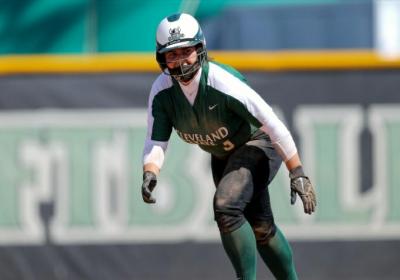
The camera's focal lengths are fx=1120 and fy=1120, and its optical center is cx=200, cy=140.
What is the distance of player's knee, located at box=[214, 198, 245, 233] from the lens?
6027mm

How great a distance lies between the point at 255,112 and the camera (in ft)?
20.0

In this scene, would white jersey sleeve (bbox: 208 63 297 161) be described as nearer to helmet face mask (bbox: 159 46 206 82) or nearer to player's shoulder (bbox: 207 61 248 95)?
player's shoulder (bbox: 207 61 248 95)

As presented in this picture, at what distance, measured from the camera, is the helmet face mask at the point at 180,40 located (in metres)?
5.94

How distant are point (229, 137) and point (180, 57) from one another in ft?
1.90

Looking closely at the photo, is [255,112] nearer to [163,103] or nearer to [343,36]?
[163,103]

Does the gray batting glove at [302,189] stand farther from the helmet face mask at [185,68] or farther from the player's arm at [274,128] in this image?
the helmet face mask at [185,68]

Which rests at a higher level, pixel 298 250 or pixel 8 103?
pixel 8 103

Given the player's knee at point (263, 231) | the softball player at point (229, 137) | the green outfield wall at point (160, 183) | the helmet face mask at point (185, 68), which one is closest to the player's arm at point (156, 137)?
the softball player at point (229, 137)

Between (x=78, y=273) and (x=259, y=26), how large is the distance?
2.88 meters

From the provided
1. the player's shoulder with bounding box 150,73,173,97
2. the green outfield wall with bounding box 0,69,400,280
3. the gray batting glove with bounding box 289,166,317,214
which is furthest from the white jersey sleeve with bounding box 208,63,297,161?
the green outfield wall with bounding box 0,69,400,280

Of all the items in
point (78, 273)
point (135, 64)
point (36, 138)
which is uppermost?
point (135, 64)

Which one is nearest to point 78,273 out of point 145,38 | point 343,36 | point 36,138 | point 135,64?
point 36,138

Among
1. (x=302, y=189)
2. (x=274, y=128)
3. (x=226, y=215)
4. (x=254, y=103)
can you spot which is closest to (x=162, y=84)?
(x=254, y=103)

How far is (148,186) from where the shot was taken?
A: 20.1ft
